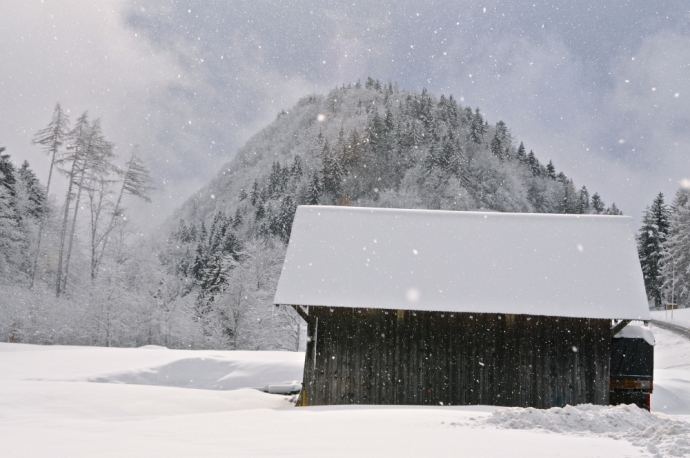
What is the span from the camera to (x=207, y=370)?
1839cm

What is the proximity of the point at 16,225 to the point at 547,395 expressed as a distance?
42.9 metres

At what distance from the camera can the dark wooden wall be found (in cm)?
1235

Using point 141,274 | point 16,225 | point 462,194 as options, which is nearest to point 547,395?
point 141,274

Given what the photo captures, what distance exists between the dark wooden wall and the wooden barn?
0.08 ft

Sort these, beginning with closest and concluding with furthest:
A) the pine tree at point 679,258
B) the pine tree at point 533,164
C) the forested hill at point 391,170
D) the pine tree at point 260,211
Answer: the pine tree at point 679,258, the pine tree at point 260,211, the forested hill at point 391,170, the pine tree at point 533,164

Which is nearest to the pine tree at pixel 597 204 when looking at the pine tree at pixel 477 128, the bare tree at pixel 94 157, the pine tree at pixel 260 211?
the pine tree at pixel 477 128

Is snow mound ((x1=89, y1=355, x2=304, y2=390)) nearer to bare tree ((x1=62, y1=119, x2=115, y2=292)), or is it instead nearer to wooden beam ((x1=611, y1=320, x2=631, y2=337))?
wooden beam ((x1=611, y1=320, x2=631, y2=337))

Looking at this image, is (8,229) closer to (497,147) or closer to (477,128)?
(497,147)

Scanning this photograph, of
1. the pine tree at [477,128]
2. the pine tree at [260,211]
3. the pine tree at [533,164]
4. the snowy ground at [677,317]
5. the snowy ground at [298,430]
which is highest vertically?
the pine tree at [477,128]

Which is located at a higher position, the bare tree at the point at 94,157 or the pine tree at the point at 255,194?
the pine tree at the point at 255,194

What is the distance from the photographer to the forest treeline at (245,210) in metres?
37.2

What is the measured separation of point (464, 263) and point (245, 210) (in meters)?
104

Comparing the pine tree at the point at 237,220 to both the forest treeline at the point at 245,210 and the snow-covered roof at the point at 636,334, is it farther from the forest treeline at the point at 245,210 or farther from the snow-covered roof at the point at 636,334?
the snow-covered roof at the point at 636,334

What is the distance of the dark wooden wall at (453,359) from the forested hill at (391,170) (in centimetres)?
7619
